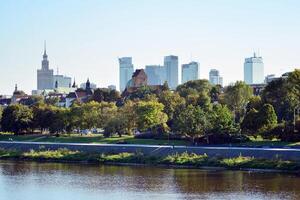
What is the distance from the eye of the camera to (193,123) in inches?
2516

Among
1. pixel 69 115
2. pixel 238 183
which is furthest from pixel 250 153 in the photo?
pixel 69 115

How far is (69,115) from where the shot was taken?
78812 millimetres

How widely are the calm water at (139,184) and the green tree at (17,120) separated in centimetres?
3010

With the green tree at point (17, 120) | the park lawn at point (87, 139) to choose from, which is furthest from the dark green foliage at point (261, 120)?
the green tree at point (17, 120)

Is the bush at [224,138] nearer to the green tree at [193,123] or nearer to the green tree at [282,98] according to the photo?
the green tree at [193,123]

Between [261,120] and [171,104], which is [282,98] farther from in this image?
Answer: [171,104]

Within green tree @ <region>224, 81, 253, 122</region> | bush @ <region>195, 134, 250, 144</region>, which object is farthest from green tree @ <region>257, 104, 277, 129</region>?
green tree @ <region>224, 81, 253, 122</region>

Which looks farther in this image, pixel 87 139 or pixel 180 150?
pixel 87 139

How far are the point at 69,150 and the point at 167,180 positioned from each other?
21116 mm

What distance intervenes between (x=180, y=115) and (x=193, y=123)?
119 inches

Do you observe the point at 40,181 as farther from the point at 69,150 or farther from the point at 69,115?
the point at 69,115

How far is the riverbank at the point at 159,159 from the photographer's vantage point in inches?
1933

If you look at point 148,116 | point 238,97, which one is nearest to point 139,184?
point 148,116

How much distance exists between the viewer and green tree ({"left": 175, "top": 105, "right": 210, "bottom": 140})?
63688mm
